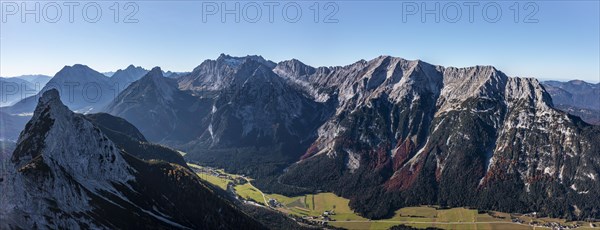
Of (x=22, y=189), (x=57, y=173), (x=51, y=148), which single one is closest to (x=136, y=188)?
(x=51, y=148)

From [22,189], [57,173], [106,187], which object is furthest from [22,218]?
[106,187]

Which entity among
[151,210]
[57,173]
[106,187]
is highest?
[57,173]

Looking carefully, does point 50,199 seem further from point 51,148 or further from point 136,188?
point 136,188

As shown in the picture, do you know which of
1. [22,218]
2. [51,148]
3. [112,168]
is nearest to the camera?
[22,218]

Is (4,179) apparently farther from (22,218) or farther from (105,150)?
(105,150)

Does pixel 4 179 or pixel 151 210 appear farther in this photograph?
pixel 151 210

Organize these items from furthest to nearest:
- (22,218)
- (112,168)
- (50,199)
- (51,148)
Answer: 1. (112,168)
2. (51,148)
3. (50,199)
4. (22,218)

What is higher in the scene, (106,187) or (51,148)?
(51,148)
